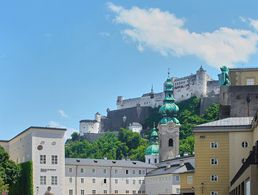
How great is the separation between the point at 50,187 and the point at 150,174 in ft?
129

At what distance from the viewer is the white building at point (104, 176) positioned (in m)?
99.7

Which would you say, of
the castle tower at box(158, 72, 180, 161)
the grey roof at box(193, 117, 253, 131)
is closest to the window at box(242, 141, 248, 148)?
the grey roof at box(193, 117, 253, 131)

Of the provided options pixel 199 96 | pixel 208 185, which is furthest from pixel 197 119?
pixel 208 185

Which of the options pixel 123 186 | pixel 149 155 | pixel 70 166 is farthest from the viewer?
pixel 149 155

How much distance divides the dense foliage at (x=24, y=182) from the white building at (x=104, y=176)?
95.7 feet

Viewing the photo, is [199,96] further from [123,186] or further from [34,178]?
[34,178]

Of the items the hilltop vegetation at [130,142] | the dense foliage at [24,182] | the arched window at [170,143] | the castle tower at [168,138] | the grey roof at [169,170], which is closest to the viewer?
the dense foliage at [24,182]

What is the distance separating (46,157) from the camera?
6756 cm

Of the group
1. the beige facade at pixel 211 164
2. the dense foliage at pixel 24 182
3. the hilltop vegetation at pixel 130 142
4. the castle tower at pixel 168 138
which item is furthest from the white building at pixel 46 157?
the hilltop vegetation at pixel 130 142

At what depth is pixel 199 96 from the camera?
16375 cm

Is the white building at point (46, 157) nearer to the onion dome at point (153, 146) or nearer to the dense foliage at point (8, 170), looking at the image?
the dense foliage at point (8, 170)

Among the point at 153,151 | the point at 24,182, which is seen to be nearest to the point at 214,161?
the point at 24,182

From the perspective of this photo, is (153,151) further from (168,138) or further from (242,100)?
(242,100)

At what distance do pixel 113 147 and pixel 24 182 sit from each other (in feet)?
272
